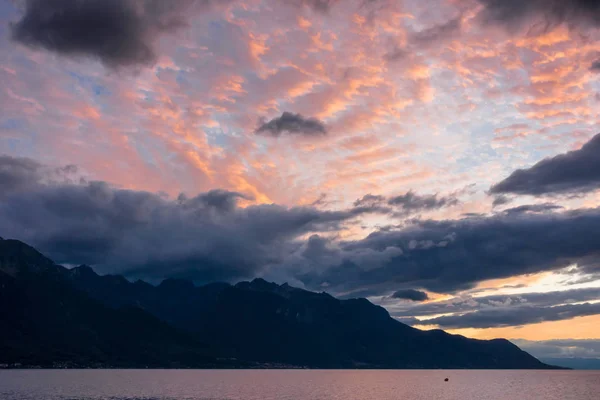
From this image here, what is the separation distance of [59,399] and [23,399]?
12.0m

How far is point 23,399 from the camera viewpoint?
19312 cm

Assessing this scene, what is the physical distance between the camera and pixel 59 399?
199 metres
